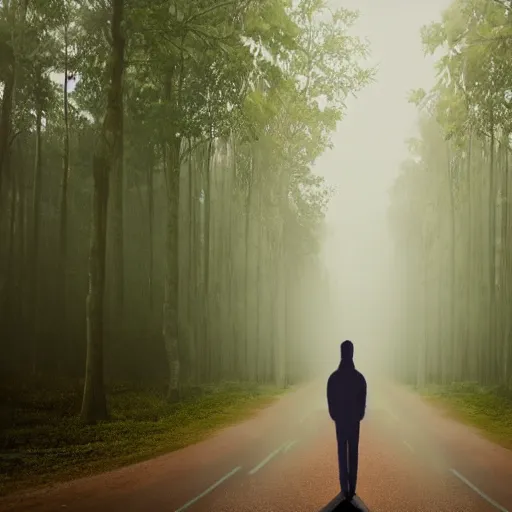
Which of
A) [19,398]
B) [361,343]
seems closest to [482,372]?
[19,398]

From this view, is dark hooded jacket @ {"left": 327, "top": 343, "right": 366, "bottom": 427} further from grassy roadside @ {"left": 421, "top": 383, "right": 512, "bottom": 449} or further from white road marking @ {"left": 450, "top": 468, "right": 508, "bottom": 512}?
grassy roadside @ {"left": 421, "top": 383, "right": 512, "bottom": 449}

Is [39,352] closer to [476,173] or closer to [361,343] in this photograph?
[476,173]

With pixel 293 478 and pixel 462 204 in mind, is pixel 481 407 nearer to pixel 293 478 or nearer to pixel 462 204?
pixel 293 478

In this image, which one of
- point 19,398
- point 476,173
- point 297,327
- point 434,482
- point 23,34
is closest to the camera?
point 434,482

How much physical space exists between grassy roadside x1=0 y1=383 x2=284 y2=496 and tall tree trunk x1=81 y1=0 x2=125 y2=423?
58 centimetres

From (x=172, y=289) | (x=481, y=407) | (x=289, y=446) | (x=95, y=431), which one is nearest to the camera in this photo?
(x=289, y=446)

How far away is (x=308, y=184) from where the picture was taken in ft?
90.1

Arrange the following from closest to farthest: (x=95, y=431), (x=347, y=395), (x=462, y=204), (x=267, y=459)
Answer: (x=347, y=395), (x=267, y=459), (x=95, y=431), (x=462, y=204)

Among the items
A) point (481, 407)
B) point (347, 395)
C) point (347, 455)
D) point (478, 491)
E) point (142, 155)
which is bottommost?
point (481, 407)

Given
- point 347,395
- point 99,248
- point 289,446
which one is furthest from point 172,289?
point 347,395

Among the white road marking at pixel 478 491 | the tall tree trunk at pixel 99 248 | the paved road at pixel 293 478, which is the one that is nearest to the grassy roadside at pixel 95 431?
the tall tree trunk at pixel 99 248

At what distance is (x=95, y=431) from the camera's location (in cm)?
1157

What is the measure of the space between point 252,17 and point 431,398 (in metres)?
16.7

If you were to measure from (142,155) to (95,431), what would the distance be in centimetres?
1369
